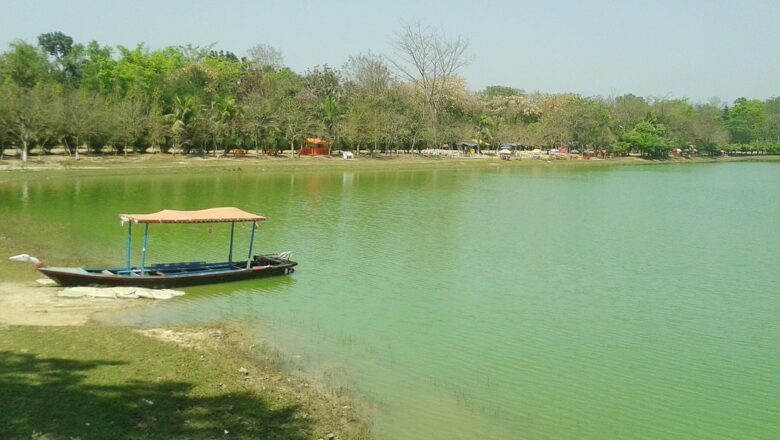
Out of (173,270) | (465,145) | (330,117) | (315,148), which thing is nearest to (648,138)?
(465,145)

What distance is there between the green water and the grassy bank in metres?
1.02

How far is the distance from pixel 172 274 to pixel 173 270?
46cm

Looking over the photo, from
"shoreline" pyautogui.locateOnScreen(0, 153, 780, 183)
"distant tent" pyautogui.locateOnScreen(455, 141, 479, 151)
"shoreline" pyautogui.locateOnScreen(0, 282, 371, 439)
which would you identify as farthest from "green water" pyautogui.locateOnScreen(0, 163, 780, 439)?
"distant tent" pyautogui.locateOnScreen(455, 141, 479, 151)

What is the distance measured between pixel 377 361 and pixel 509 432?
362 cm

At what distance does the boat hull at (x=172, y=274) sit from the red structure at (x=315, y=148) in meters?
54.3

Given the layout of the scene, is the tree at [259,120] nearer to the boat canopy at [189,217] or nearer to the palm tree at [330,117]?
the palm tree at [330,117]

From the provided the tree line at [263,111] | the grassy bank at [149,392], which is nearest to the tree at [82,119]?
the tree line at [263,111]

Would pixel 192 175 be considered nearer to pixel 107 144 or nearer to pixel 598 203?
pixel 107 144

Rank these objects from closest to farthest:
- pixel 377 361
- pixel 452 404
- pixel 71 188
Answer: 1. pixel 452 404
2. pixel 377 361
3. pixel 71 188

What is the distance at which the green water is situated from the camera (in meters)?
11.5

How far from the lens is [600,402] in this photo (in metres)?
11.8

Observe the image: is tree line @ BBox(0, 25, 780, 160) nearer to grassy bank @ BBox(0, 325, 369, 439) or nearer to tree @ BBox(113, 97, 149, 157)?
tree @ BBox(113, 97, 149, 157)

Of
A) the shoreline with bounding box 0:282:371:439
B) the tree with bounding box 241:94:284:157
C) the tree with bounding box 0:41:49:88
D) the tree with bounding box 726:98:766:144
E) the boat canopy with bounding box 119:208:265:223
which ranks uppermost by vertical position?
the tree with bounding box 726:98:766:144

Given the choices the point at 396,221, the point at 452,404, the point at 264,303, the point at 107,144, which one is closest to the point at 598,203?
the point at 396,221
